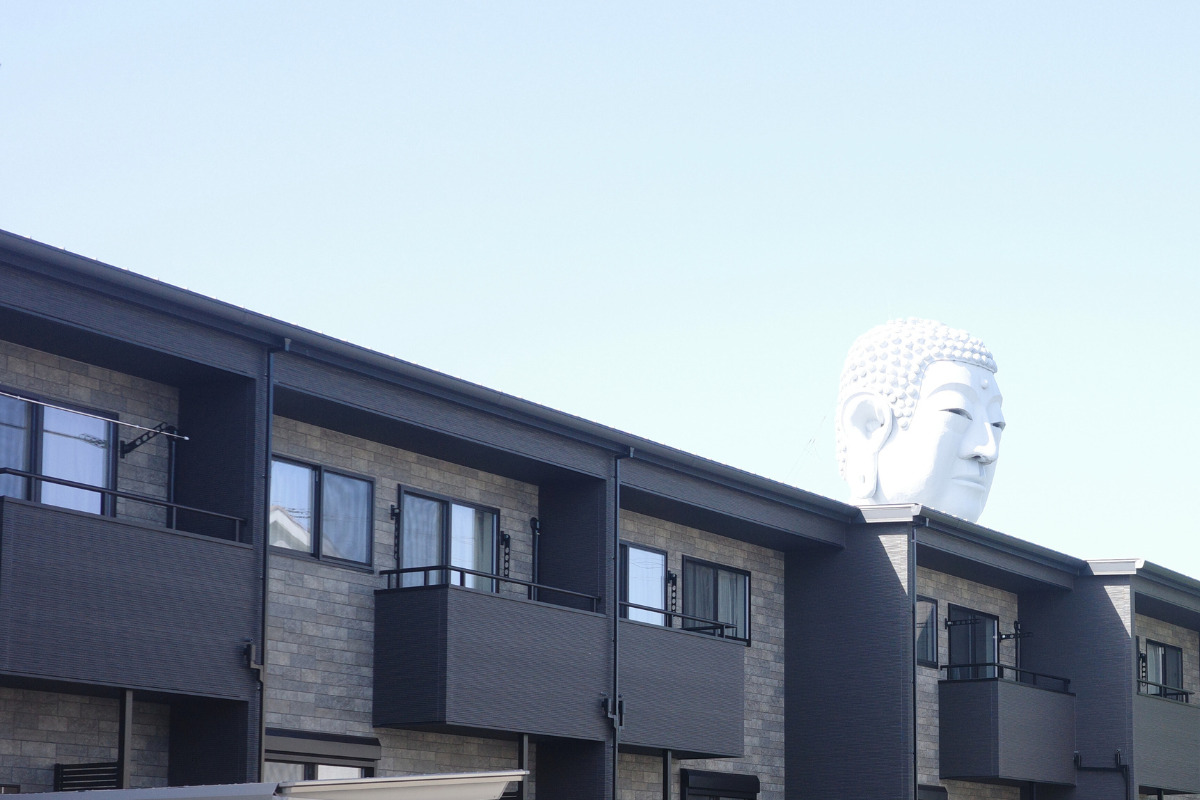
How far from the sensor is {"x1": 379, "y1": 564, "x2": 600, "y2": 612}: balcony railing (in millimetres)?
19375

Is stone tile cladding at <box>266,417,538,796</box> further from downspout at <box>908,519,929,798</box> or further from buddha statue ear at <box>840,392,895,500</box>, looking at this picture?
buddha statue ear at <box>840,392,895,500</box>

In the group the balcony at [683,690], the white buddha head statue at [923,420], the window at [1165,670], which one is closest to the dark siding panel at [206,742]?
the balcony at [683,690]

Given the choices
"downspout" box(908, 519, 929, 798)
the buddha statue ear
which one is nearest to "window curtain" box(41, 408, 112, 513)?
"downspout" box(908, 519, 929, 798)

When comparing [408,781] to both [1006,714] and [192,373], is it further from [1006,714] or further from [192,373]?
[1006,714]

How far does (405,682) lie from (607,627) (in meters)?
3.02

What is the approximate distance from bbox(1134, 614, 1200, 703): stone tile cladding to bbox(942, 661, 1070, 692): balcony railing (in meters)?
3.26

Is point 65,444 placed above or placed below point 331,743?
above

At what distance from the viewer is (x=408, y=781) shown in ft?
42.5

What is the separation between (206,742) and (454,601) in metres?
3.19

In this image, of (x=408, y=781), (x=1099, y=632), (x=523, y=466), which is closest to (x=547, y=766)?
(x=523, y=466)

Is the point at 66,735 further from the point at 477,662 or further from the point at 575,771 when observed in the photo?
the point at 575,771

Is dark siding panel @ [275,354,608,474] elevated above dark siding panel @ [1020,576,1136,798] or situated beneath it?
elevated above

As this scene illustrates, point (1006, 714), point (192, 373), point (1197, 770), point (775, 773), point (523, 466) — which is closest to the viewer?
point (192, 373)

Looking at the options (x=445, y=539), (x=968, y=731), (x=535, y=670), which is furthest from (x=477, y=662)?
(x=968, y=731)
